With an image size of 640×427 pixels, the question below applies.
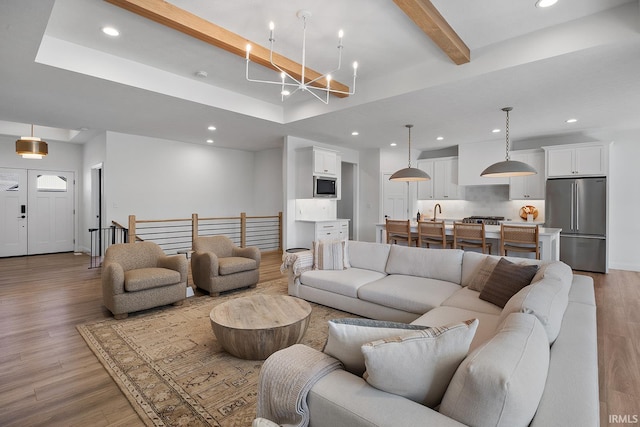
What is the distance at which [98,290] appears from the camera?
14.6ft

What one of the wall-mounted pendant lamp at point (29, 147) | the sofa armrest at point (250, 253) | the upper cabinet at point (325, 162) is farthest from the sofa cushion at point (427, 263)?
the wall-mounted pendant lamp at point (29, 147)

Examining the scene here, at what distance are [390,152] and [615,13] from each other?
5432mm

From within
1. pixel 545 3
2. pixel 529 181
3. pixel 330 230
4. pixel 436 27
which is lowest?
pixel 330 230

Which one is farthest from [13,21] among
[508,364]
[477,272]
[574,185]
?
[574,185]

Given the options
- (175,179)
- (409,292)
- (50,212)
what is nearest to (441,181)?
(409,292)

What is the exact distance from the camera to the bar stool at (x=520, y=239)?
164 inches

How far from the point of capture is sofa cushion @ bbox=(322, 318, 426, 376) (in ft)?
4.14

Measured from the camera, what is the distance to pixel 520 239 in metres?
4.25

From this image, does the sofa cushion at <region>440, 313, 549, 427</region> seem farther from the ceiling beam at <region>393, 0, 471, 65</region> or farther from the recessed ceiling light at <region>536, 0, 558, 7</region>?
the recessed ceiling light at <region>536, 0, 558, 7</region>

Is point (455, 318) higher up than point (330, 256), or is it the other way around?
point (330, 256)

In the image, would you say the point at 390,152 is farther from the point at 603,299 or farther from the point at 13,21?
the point at 13,21

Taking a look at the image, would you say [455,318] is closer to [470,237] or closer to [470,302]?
[470,302]

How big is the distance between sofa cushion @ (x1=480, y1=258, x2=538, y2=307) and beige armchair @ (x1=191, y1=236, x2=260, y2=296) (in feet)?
9.73

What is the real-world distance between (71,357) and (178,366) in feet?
3.07
